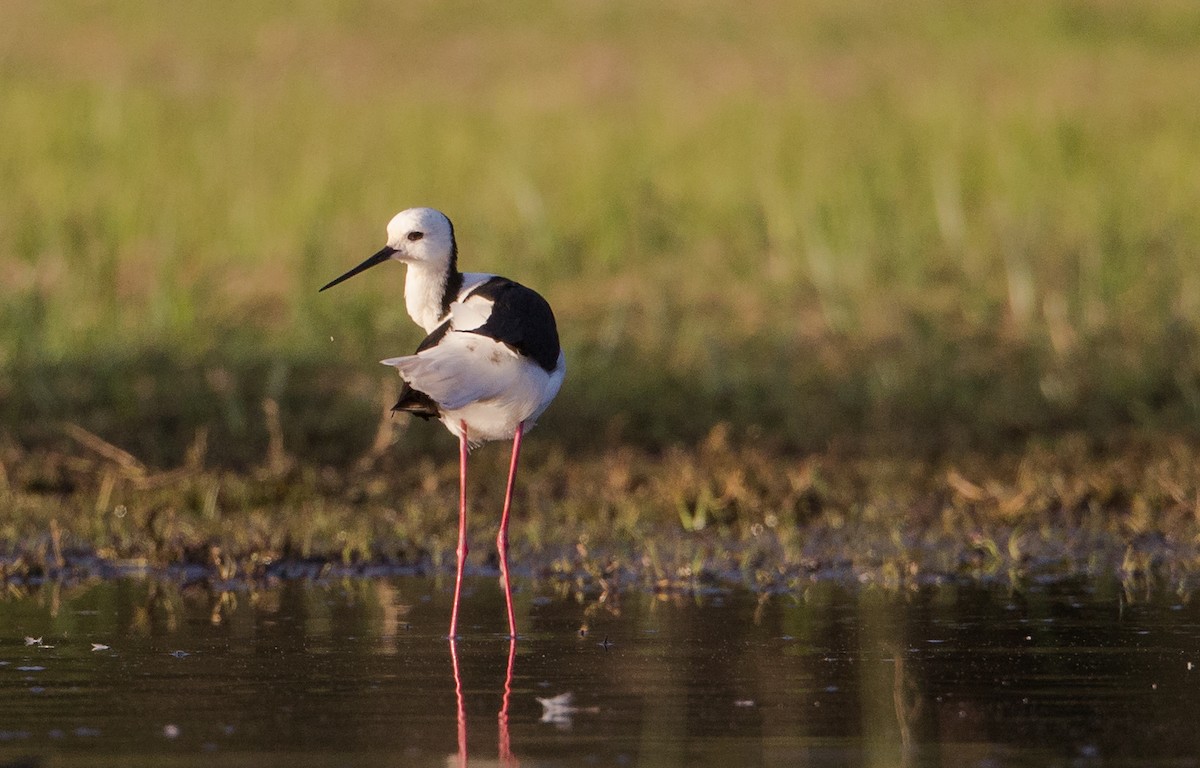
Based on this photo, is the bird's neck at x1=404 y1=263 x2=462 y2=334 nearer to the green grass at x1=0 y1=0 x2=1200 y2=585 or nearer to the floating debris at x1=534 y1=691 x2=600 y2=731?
the green grass at x1=0 y1=0 x2=1200 y2=585

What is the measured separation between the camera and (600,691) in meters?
4.72

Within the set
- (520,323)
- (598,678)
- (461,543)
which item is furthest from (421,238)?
(598,678)

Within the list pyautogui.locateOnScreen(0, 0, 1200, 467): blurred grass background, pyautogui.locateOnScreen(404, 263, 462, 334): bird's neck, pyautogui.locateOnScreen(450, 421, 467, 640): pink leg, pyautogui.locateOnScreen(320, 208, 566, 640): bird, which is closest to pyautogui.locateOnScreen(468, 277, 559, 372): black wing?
pyautogui.locateOnScreen(320, 208, 566, 640): bird

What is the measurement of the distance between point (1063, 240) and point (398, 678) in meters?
7.09

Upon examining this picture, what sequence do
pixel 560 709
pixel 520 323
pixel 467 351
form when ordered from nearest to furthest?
pixel 560 709 → pixel 467 351 → pixel 520 323

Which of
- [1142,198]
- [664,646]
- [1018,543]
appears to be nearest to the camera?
[664,646]

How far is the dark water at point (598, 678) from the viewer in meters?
4.09

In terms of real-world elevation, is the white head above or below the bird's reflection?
above

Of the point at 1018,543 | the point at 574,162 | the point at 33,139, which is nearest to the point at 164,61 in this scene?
the point at 33,139

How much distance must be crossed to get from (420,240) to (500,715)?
7.18 ft

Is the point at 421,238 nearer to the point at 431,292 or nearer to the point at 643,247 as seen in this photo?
the point at 431,292

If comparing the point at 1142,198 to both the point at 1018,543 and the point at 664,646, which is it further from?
the point at 664,646

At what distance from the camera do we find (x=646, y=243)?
37.4ft

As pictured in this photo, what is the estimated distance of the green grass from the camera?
915 cm
